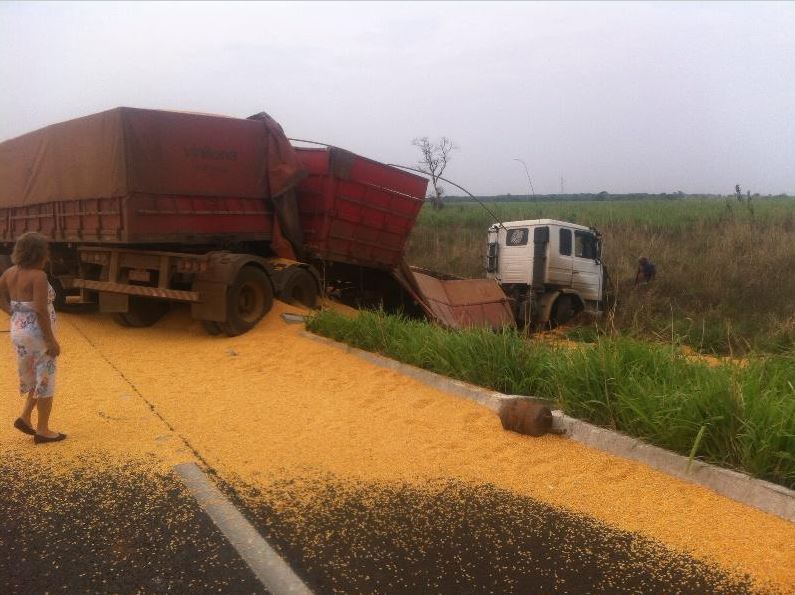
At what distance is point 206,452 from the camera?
4852 mm

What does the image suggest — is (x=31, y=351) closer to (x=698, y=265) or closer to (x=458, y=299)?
(x=458, y=299)

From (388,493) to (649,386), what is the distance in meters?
2.21

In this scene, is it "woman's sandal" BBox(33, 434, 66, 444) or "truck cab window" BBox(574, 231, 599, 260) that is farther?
"truck cab window" BBox(574, 231, 599, 260)

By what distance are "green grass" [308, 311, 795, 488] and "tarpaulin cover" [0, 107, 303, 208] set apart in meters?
3.76

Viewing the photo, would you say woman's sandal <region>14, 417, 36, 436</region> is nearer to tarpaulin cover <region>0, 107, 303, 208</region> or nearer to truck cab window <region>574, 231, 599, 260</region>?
tarpaulin cover <region>0, 107, 303, 208</region>

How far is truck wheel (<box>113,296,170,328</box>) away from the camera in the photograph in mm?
10078

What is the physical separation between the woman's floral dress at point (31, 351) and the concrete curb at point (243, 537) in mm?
1233

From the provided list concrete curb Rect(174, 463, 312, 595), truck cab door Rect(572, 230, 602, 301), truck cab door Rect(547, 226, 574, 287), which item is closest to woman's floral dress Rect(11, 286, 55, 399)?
concrete curb Rect(174, 463, 312, 595)

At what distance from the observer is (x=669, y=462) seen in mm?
4410

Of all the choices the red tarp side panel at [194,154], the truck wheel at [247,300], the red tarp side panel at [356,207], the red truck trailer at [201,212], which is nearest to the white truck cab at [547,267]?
the red truck trailer at [201,212]

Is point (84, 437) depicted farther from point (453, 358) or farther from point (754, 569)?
Result: point (754, 569)

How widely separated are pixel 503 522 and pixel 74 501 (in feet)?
8.11

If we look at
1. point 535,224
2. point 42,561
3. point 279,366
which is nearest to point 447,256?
point 535,224

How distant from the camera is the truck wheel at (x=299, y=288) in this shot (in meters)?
10.6
